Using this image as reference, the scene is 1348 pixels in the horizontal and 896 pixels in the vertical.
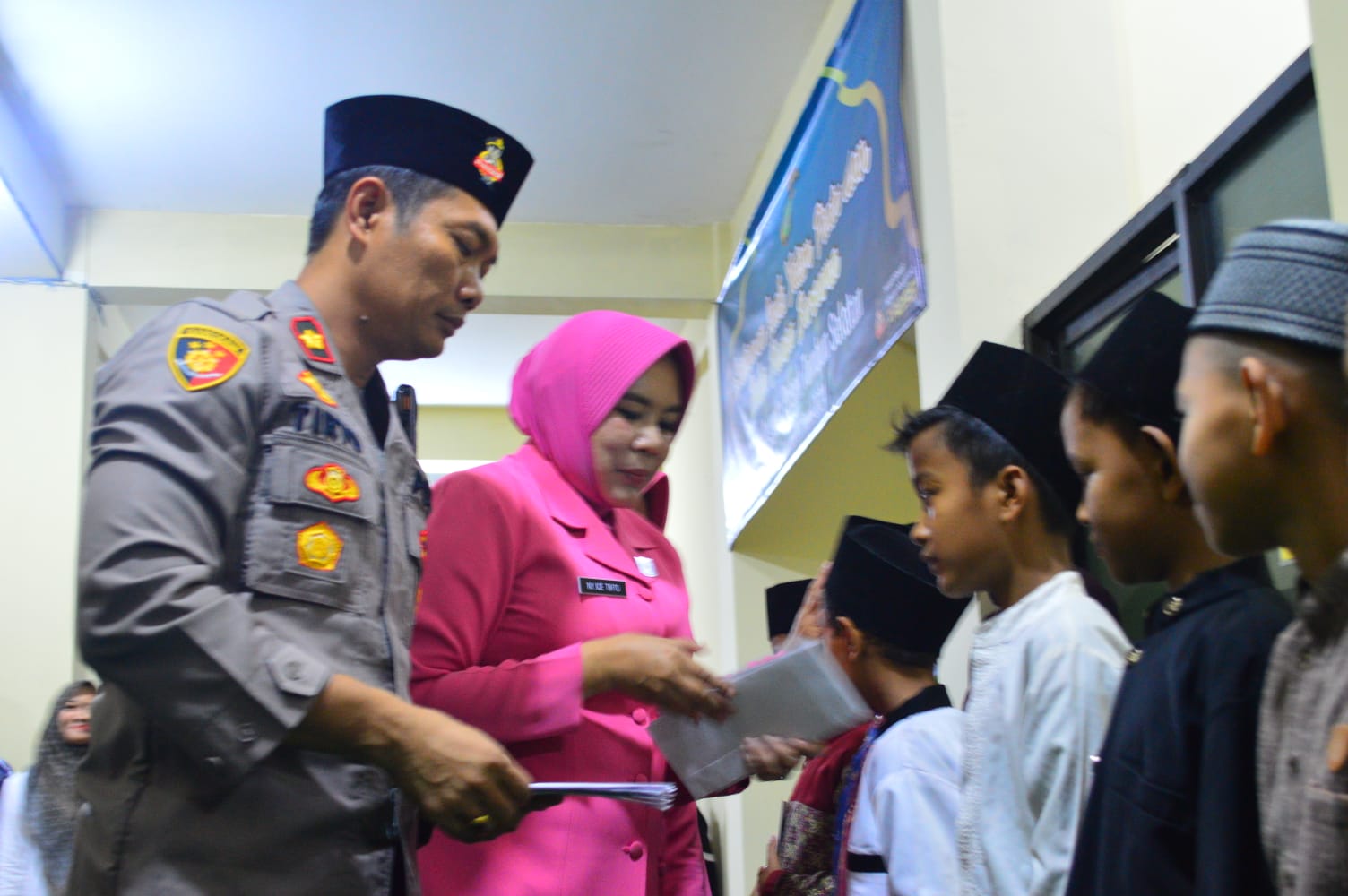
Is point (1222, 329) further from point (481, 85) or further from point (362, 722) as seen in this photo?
point (481, 85)

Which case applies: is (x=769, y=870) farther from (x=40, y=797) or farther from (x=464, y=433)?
(x=464, y=433)

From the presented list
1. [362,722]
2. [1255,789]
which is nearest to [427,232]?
[362,722]

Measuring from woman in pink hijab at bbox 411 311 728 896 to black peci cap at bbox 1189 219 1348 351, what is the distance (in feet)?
2.62

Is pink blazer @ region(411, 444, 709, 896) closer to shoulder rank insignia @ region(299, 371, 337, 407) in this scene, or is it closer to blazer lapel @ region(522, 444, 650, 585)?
blazer lapel @ region(522, 444, 650, 585)

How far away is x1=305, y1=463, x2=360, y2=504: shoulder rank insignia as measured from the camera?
1.30 meters

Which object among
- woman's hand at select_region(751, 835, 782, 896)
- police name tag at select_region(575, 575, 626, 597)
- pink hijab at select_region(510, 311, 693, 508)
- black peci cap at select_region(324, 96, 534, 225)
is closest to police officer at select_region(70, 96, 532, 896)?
black peci cap at select_region(324, 96, 534, 225)

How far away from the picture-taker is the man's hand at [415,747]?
1173mm

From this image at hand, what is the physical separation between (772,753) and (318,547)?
0.82 meters

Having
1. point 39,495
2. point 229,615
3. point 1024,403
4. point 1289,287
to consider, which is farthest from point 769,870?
point 39,495

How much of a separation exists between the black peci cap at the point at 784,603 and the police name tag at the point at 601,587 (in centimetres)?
212

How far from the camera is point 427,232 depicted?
5.20 feet

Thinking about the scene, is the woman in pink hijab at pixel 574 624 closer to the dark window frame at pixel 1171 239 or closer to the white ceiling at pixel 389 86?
the dark window frame at pixel 1171 239

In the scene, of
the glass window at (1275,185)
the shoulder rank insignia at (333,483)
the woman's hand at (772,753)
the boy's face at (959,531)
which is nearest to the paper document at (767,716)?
the woman's hand at (772,753)

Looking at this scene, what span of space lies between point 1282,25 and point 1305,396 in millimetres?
1840
